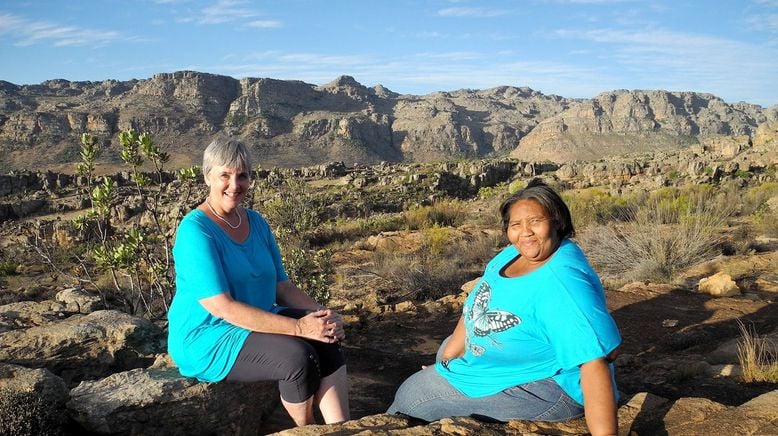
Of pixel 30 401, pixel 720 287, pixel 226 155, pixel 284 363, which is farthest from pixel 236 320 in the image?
pixel 720 287

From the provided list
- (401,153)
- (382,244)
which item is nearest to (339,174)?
(382,244)

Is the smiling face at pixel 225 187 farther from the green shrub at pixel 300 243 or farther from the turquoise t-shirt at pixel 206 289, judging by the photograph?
the green shrub at pixel 300 243

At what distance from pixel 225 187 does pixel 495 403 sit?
173 centimetres

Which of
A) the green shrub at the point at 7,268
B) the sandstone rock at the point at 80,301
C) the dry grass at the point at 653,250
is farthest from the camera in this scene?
the green shrub at the point at 7,268

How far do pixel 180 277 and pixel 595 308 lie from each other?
6.44ft

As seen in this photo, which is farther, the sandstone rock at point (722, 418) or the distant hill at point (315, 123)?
the distant hill at point (315, 123)

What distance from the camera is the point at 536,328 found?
7.31 feet

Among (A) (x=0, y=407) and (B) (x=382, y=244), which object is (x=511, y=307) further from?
(B) (x=382, y=244)

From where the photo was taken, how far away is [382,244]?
40.7ft

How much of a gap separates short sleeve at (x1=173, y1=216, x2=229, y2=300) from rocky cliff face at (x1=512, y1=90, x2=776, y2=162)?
254 ft

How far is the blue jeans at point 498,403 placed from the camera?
7.64 ft

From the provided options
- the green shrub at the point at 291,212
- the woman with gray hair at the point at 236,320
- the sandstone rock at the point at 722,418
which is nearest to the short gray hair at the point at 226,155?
the woman with gray hair at the point at 236,320

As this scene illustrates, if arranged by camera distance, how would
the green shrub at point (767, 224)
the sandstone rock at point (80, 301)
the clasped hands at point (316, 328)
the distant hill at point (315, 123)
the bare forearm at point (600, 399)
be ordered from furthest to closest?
the distant hill at point (315, 123) → the green shrub at point (767, 224) → the sandstone rock at point (80, 301) → the clasped hands at point (316, 328) → the bare forearm at point (600, 399)

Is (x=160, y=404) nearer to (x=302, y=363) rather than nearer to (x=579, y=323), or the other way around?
(x=302, y=363)
